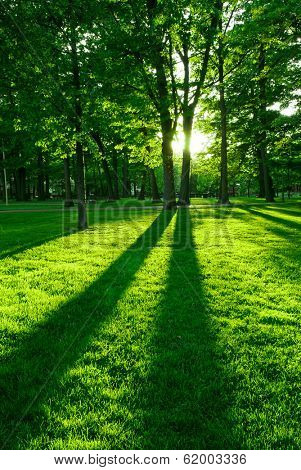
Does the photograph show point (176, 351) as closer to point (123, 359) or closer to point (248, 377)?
point (123, 359)

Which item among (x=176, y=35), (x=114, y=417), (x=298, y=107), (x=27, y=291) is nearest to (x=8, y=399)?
(x=114, y=417)

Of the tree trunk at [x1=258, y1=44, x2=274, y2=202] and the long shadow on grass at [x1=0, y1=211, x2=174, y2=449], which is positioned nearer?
the long shadow on grass at [x1=0, y1=211, x2=174, y2=449]

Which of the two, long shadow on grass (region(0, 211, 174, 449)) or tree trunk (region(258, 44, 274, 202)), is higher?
tree trunk (region(258, 44, 274, 202))

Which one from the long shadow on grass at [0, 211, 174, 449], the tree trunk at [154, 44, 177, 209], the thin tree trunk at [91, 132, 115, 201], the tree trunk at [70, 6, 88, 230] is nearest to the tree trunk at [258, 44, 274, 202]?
the tree trunk at [154, 44, 177, 209]

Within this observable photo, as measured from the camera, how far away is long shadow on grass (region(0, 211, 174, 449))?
2518 millimetres

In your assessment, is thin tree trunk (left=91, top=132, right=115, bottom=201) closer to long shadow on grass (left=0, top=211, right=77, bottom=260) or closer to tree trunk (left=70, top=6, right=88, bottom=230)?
tree trunk (left=70, top=6, right=88, bottom=230)

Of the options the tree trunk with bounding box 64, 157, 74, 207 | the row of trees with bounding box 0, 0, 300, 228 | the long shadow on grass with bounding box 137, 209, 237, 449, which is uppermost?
the row of trees with bounding box 0, 0, 300, 228

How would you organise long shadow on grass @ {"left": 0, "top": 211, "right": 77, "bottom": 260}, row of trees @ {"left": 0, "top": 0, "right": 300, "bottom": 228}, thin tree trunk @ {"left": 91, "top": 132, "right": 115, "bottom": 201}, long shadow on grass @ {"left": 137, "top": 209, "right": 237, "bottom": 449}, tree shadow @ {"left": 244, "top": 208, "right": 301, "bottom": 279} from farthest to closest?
thin tree trunk @ {"left": 91, "top": 132, "right": 115, "bottom": 201} → row of trees @ {"left": 0, "top": 0, "right": 300, "bottom": 228} → long shadow on grass @ {"left": 0, "top": 211, "right": 77, "bottom": 260} → tree shadow @ {"left": 244, "top": 208, "right": 301, "bottom": 279} → long shadow on grass @ {"left": 137, "top": 209, "right": 237, "bottom": 449}

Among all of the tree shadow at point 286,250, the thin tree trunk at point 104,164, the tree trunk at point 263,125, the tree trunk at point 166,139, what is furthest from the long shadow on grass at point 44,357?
the thin tree trunk at point 104,164

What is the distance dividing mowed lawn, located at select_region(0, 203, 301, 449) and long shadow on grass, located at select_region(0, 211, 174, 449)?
14mm

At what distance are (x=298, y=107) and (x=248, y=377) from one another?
22.0 m

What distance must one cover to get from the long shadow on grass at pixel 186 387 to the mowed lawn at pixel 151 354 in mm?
12

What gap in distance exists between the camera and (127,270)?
6.71 meters

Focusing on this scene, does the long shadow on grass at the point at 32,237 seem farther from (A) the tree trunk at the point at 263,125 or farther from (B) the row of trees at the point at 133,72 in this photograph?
(A) the tree trunk at the point at 263,125
